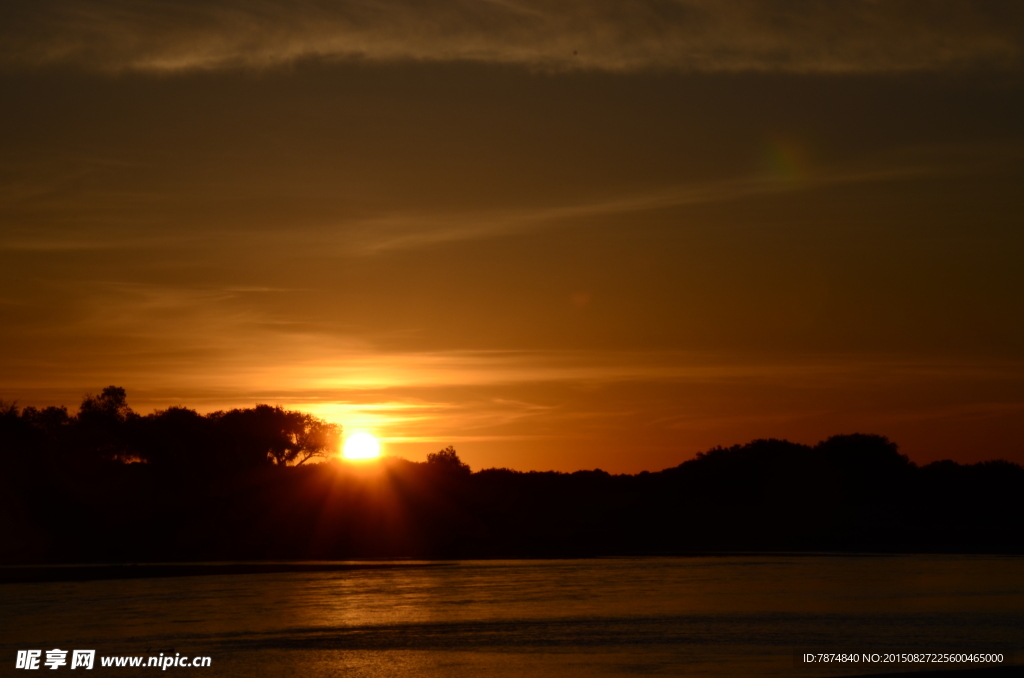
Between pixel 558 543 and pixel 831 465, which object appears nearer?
pixel 558 543

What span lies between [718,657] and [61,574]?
5670 cm

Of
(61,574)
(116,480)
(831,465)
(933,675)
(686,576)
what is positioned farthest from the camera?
(831,465)

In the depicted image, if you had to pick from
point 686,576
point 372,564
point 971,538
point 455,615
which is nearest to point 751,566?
point 686,576

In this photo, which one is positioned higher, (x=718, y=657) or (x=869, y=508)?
(x=869, y=508)

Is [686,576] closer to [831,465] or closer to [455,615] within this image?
[455,615]

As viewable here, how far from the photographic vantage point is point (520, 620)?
42188mm

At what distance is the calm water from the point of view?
32469 mm

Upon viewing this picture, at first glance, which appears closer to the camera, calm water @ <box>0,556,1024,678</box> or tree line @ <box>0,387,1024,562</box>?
calm water @ <box>0,556,1024,678</box>

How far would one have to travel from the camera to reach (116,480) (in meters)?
143

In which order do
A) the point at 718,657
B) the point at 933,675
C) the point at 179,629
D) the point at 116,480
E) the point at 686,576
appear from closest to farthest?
the point at 933,675 < the point at 718,657 < the point at 179,629 < the point at 686,576 < the point at 116,480

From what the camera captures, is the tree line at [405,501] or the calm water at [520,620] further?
the tree line at [405,501]

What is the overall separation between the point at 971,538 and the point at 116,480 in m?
102

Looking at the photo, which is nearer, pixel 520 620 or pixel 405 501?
pixel 520 620

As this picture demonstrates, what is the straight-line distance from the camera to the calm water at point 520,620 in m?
32.5
